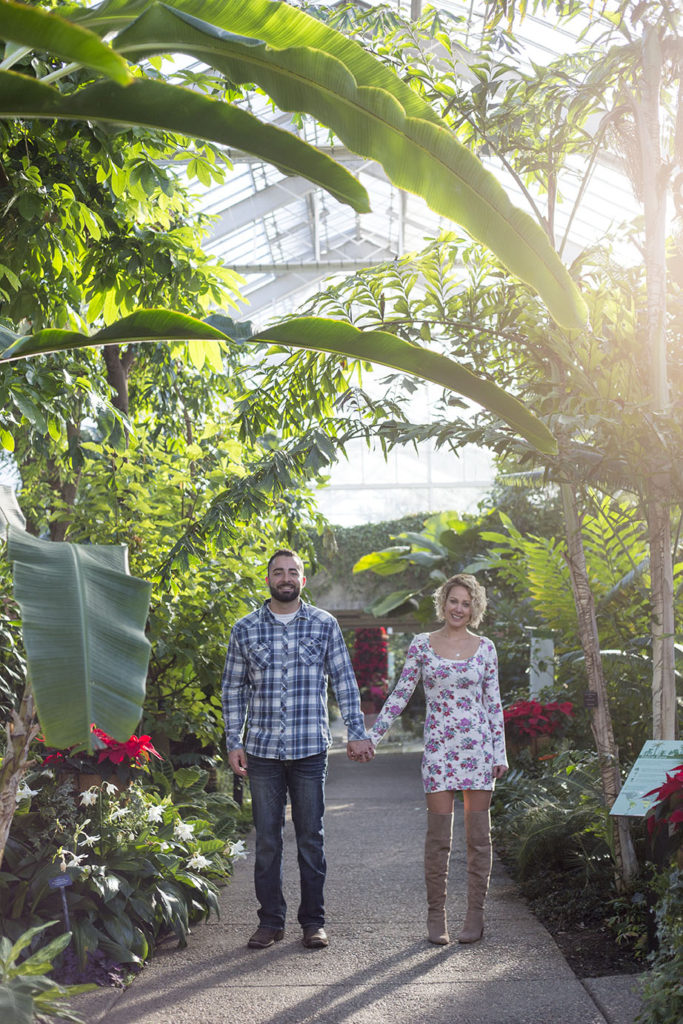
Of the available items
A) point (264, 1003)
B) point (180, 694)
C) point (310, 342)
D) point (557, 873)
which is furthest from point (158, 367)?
point (310, 342)

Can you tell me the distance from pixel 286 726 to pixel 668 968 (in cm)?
193

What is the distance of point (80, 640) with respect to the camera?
1.60m

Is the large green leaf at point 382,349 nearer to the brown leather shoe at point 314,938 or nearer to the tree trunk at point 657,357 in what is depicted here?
the tree trunk at point 657,357

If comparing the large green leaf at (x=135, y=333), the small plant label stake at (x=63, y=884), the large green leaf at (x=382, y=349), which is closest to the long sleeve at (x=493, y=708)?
the small plant label stake at (x=63, y=884)

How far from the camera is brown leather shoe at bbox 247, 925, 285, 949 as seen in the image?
4.30m

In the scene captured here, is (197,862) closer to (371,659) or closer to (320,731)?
(320,731)

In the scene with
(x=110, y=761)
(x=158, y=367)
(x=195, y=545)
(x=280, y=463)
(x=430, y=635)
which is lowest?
(x=110, y=761)

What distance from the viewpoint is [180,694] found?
22.3 ft

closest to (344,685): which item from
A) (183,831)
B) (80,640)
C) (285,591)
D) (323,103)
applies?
(285,591)

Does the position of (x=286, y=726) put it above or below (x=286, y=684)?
below

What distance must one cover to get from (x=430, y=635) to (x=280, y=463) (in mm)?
1044

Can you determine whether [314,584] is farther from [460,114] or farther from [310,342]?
[310,342]

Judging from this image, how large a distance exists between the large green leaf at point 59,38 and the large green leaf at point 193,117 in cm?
26

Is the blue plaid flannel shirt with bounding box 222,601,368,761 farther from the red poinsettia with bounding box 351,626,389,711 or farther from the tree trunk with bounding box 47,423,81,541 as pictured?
the red poinsettia with bounding box 351,626,389,711
